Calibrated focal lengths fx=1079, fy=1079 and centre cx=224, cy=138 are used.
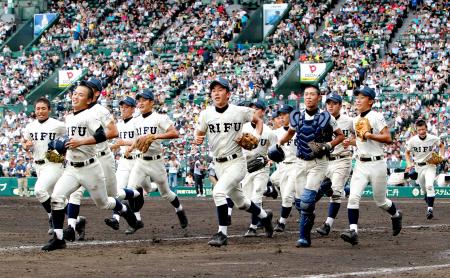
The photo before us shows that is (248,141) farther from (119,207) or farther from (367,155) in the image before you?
(119,207)

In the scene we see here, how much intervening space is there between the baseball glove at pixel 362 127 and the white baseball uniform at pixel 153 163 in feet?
12.6

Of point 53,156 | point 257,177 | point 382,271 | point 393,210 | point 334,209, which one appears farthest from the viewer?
point 257,177

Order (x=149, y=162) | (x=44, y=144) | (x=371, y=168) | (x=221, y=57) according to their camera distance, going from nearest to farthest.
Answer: (x=371, y=168), (x=44, y=144), (x=149, y=162), (x=221, y=57)

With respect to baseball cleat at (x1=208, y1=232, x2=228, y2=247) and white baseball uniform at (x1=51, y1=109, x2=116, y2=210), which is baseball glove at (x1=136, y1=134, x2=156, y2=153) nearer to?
white baseball uniform at (x1=51, y1=109, x2=116, y2=210)

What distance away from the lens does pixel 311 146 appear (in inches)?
613

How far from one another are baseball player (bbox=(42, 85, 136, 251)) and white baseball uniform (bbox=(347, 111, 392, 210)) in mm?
3842

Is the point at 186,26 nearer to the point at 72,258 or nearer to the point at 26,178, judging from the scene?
the point at 26,178

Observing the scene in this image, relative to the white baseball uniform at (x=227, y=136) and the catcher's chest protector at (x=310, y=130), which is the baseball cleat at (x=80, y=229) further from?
the catcher's chest protector at (x=310, y=130)

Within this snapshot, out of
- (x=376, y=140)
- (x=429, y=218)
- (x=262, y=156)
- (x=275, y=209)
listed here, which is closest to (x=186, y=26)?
(x=275, y=209)

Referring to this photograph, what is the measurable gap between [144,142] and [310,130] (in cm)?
345

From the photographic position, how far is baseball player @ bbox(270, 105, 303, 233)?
1909 centimetres

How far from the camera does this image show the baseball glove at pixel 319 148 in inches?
612

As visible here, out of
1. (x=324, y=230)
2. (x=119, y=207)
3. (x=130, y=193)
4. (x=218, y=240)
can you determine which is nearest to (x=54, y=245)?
(x=119, y=207)

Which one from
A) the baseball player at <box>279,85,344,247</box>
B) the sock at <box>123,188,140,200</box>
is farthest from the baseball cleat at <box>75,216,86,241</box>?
the baseball player at <box>279,85,344,247</box>
